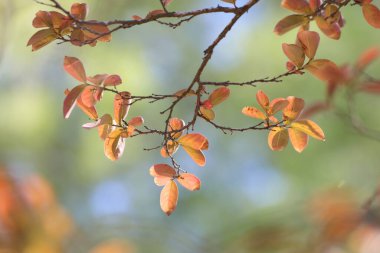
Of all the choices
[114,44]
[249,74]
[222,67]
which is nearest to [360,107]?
[249,74]

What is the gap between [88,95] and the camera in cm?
86

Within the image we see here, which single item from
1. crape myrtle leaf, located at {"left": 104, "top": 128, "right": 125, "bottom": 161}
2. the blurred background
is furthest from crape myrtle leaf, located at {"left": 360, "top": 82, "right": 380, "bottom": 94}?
the blurred background

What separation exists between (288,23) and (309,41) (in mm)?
42

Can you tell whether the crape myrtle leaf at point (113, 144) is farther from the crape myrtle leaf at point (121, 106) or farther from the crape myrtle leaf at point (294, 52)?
the crape myrtle leaf at point (294, 52)

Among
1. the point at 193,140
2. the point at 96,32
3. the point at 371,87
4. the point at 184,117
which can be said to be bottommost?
the point at 371,87

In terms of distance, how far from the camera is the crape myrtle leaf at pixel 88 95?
0.86 metres

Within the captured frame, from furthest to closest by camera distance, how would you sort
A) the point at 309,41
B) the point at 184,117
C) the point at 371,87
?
the point at 184,117 < the point at 309,41 < the point at 371,87

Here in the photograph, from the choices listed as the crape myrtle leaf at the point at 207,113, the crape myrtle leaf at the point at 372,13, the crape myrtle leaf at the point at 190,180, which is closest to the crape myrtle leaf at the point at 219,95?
the crape myrtle leaf at the point at 207,113

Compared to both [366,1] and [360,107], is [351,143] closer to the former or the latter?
[360,107]

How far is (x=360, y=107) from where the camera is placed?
325 centimetres

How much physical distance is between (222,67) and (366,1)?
320 centimetres

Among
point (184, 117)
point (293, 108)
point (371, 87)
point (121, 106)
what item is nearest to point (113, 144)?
point (121, 106)

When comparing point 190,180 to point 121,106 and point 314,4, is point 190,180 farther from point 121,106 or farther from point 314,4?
point 314,4

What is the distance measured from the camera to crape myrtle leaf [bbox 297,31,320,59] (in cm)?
85
